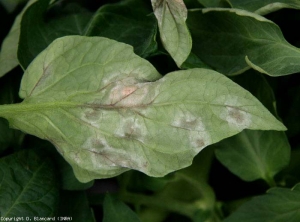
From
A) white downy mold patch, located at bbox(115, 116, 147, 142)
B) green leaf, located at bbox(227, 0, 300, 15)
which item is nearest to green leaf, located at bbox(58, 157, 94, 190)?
white downy mold patch, located at bbox(115, 116, 147, 142)

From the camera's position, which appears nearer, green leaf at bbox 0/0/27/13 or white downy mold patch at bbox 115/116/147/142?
white downy mold patch at bbox 115/116/147/142

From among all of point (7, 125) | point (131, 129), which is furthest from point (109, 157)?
point (7, 125)

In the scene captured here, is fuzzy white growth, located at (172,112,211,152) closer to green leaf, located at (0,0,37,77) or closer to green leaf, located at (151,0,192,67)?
green leaf, located at (151,0,192,67)

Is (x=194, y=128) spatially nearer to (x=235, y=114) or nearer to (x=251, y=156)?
(x=235, y=114)

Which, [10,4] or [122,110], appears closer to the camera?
[122,110]

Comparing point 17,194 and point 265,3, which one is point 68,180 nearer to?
point 17,194

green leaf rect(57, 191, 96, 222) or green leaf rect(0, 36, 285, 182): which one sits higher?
green leaf rect(0, 36, 285, 182)
